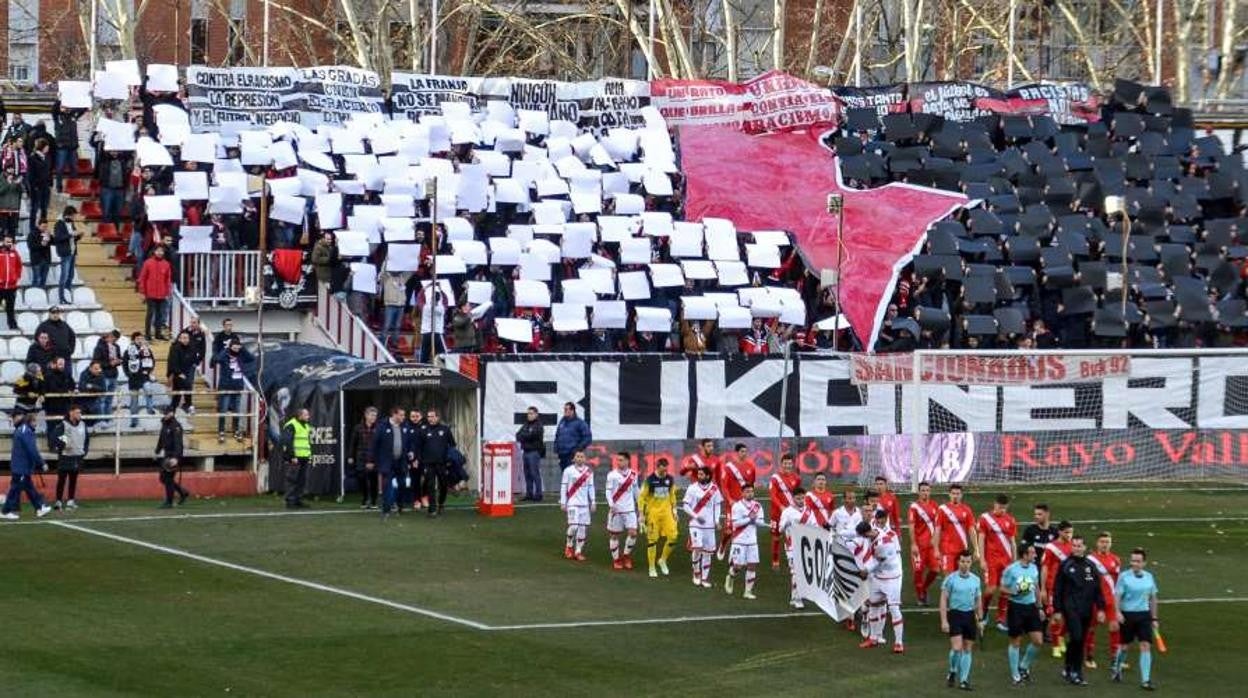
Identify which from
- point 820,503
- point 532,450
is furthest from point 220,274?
point 820,503

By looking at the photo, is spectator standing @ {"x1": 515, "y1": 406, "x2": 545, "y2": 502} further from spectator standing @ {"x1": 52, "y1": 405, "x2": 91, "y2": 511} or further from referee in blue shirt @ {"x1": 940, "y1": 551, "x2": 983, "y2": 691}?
referee in blue shirt @ {"x1": 940, "y1": 551, "x2": 983, "y2": 691}

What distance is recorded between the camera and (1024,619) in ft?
82.8

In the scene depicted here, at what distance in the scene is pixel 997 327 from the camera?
161ft

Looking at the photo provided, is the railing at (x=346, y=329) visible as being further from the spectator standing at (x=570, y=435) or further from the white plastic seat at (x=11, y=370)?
the white plastic seat at (x=11, y=370)

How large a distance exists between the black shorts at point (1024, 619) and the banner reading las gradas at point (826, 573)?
248 centimetres

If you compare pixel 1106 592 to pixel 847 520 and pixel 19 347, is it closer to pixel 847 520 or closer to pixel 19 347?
pixel 847 520

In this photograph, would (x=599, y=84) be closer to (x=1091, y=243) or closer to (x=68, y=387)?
(x=1091, y=243)

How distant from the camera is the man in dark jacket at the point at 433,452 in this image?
37500mm

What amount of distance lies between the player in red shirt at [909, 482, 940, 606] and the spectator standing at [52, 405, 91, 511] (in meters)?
13.9

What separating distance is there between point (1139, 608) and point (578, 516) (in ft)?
34.3

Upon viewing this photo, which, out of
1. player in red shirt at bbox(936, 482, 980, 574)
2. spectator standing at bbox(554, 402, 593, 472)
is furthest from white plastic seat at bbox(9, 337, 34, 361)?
player in red shirt at bbox(936, 482, 980, 574)

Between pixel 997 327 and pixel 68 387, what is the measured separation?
20113mm

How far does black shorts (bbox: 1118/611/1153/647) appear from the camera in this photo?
25500mm

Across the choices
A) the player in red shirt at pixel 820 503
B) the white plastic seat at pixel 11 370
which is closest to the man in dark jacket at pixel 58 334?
the white plastic seat at pixel 11 370
